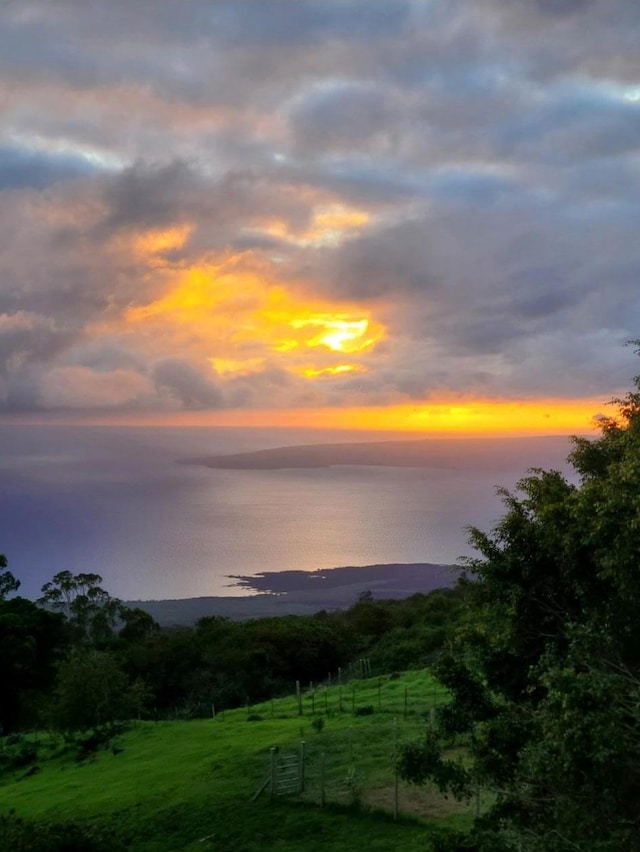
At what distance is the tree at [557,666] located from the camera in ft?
28.5

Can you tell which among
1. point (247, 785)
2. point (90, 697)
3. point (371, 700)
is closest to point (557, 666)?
point (247, 785)

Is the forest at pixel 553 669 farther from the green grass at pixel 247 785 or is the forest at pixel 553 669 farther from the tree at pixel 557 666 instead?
the green grass at pixel 247 785

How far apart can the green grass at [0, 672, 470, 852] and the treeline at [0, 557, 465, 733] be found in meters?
2.99

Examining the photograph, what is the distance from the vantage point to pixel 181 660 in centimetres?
5197

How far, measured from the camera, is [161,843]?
19.4 meters

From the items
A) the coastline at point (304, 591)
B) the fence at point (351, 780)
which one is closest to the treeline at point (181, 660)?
the fence at point (351, 780)

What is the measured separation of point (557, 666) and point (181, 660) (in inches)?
1857

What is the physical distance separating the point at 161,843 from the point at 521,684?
13.2 meters

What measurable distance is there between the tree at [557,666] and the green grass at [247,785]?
2.67 metres

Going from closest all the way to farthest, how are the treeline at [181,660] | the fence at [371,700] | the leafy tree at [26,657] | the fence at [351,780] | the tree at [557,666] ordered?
the tree at [557,666]
the fence at [351,780]
the fence at [371,700]
the treeline at [181,660]
the leafy tree at [26,657]

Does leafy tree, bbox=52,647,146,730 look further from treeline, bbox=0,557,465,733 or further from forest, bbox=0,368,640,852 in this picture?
forest, bbox=0,368,640,852

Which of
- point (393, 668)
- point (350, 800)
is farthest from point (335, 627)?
point (350, 800)

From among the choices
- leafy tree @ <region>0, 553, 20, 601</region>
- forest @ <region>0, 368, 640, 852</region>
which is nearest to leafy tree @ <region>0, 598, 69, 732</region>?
leafy tree @ <region>0, 553, 20, 601</region>

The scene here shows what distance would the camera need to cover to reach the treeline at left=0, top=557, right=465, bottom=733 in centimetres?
3612
